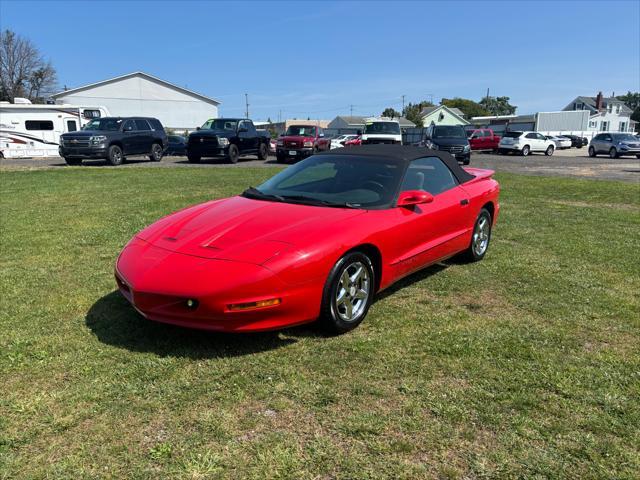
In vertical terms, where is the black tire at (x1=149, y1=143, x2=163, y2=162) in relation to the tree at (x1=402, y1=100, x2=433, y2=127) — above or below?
below

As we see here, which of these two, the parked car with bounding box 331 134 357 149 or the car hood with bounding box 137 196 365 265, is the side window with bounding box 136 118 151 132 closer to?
the parked car with bounding box 331 134 357 149

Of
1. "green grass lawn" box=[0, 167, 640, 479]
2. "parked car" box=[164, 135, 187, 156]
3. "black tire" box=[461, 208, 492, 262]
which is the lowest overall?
"green grass lawn" box=[0, 167, 640, 479]

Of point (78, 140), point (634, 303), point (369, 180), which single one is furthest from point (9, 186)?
point (634, 303)

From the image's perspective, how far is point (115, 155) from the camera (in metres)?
19.2

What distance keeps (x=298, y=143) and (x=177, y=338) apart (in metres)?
18.8

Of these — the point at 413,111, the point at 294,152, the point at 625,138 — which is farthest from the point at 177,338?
the point at 413,111

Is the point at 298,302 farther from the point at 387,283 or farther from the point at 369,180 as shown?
the point at 369,180

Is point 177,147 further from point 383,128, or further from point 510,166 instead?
point 510,166

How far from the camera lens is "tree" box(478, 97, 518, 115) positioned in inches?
4899

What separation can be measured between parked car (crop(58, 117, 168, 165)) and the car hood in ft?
53.0

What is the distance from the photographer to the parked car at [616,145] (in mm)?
30438

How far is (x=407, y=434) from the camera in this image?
2.50 meters

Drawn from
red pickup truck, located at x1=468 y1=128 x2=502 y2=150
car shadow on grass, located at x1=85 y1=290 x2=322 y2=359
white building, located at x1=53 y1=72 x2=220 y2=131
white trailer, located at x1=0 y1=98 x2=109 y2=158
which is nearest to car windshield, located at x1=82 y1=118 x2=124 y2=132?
white trailer, located at x1=0 y1=98 x2=109 y2=158

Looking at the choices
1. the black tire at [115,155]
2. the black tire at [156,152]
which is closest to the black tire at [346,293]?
the black tire at [115,155]
